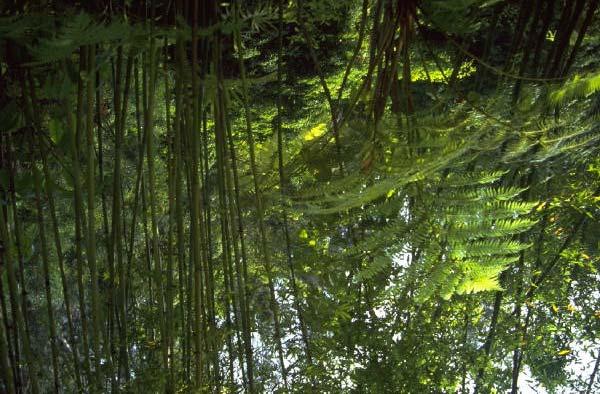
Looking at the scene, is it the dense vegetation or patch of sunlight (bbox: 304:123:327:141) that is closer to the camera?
the dense vegetation

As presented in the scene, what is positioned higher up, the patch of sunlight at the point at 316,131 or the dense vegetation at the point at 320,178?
the patch of sunlight at the point at 316,131

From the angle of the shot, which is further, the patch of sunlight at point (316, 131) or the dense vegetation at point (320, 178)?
the patch of sunlight at point (316, 131)

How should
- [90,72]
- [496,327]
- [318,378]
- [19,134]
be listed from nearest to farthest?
[90,72] < [318,378] < [19,134] < [496,327]

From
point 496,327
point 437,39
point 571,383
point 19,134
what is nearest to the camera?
point 19,134

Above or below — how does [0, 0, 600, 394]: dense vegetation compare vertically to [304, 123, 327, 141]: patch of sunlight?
below

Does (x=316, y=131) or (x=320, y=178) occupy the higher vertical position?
(x=316, y=131)

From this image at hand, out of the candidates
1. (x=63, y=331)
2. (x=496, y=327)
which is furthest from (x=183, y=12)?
(x=63, y=331)

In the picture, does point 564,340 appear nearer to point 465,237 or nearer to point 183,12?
point 465,237

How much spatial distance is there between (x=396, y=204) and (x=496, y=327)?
0.71 metres

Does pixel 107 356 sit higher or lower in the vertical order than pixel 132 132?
lower

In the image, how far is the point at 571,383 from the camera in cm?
259

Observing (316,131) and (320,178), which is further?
(316,131)

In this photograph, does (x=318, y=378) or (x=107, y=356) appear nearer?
(x=107, y=356)

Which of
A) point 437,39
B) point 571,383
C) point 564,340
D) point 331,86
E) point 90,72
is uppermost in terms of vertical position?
point 331,86
